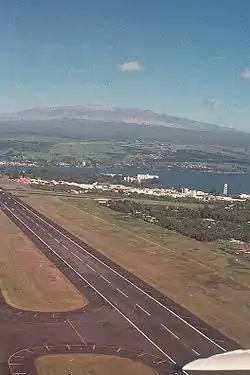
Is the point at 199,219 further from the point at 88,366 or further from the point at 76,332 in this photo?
the point at 88,366

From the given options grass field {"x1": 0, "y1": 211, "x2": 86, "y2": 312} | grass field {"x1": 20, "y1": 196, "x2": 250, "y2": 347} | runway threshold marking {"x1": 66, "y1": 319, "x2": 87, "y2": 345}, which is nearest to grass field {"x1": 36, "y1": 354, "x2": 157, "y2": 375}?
runway threshold marking {"x1": 66, "y1": 319, "x2": 87, "y2": 345}

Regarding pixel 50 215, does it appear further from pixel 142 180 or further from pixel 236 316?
pixel 142 180

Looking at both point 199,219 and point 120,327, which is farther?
point 199,219

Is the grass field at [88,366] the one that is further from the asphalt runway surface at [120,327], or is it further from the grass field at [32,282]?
the grass field at [32,282]

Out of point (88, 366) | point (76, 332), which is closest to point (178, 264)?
point (76, 332)

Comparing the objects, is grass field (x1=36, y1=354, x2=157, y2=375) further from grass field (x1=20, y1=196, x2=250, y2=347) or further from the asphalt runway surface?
grass field (x1=20, y1=196, x2=250, y2=347)

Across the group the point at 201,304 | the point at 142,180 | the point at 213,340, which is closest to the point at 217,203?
the point at 142,180
